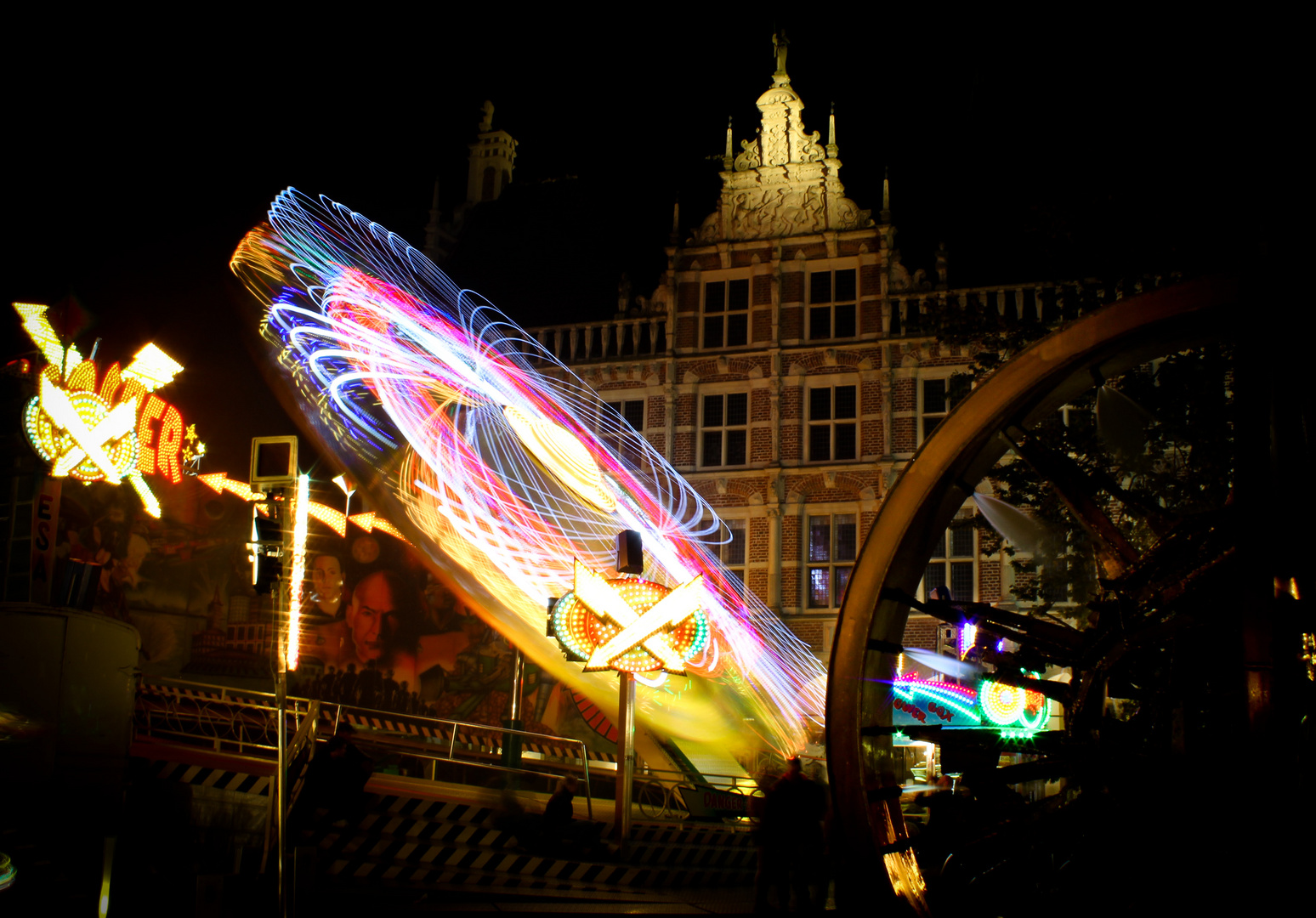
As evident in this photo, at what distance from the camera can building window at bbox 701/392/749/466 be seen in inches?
1131

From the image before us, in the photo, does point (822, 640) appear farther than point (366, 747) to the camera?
Yes

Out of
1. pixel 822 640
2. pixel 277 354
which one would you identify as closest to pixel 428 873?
pixel 277 354

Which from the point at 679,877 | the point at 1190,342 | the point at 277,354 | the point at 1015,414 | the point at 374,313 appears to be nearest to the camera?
the point at 1190,342

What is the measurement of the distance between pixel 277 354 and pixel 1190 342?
69.5 ft

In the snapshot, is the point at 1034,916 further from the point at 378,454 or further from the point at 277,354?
the point at 378,454

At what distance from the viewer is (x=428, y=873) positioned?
11781 millimetres

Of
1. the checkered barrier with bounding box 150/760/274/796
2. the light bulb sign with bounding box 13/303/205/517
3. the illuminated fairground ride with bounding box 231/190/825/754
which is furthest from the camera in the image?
the illuminated fairground ride with bounding box 231/190/825/754

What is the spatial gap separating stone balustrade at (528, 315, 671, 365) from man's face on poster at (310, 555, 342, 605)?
306 inches

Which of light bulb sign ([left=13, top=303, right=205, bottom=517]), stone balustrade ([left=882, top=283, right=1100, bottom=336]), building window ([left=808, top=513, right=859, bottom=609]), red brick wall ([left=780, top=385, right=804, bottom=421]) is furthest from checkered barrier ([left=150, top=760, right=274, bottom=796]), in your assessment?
stone balustrade ([left=882, top=283, right=1100, bottom=336])

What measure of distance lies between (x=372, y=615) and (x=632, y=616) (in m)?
17.7

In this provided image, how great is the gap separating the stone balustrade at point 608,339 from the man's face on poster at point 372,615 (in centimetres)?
749

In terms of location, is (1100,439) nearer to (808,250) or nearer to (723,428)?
(723,428)

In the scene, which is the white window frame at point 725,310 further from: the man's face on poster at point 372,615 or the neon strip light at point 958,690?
the neon strip light at point 958,690

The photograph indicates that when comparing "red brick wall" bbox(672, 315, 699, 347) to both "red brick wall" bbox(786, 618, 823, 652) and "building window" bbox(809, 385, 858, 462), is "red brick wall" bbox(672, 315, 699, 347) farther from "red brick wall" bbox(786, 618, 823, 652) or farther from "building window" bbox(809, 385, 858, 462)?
"red brick wall" bbox(786, 618, 823, 652)
